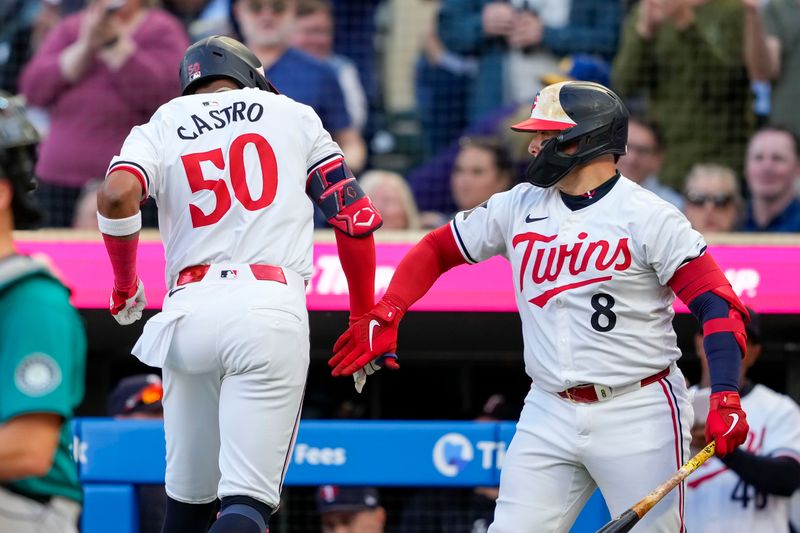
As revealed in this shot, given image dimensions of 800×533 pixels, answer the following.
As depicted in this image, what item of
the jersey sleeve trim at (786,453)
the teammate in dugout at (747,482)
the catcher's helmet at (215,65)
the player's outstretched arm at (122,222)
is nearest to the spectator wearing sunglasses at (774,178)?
the teammate in dugout at (747,482)

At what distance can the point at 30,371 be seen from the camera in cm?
228

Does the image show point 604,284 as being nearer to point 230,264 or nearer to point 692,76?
point 230,264

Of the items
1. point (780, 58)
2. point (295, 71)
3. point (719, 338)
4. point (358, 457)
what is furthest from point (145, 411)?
point (780, 58)

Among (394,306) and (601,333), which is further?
(394,306)

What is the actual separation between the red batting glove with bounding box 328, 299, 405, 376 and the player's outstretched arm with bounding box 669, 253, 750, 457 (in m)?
0.83

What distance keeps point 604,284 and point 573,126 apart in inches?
18.4

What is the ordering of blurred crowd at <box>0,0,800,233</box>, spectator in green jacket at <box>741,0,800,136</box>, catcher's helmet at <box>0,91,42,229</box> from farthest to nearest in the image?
spectator in green jacket at <box>741,0,800,136</box>, blurred crowd at <box>0,0,800,233</box>, catcher's helmet at <box>0,91,42,229</box>

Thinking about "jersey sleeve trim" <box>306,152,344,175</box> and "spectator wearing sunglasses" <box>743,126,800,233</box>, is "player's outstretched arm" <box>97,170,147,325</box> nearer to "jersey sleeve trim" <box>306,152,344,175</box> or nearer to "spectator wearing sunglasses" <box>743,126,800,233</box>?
"jersey sleeve trim" <box>306,152,344,175</box>

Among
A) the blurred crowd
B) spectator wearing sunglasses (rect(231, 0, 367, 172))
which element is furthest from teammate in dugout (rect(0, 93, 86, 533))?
spectator wearing sunglasses (rect(231, 0, 367, 172))

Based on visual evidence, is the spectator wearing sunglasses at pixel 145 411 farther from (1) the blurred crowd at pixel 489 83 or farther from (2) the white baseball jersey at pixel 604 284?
(2) the white baseball jersey at pixel 604 284

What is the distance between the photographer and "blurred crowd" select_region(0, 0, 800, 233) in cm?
646

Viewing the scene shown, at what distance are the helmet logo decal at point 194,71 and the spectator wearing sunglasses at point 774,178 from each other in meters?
3.31

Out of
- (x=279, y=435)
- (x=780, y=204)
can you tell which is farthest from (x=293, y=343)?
(x=780, y=204)

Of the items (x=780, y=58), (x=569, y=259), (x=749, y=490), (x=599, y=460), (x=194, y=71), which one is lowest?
(x=749, y=490)
